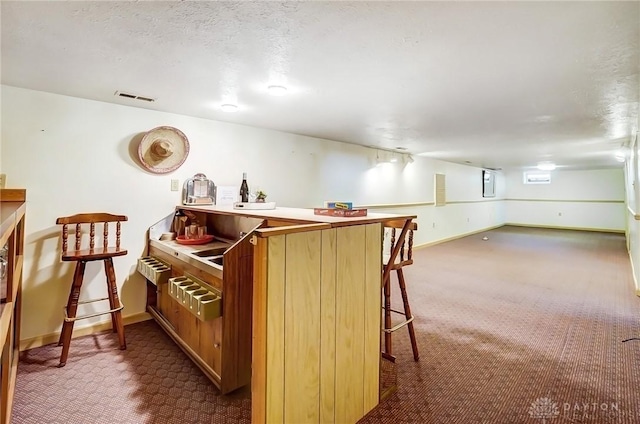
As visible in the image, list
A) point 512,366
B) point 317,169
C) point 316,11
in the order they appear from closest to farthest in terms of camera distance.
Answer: point 316,11 → point 512,366 → point 317,169

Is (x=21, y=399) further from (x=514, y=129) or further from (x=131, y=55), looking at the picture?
(x=514, y=129)

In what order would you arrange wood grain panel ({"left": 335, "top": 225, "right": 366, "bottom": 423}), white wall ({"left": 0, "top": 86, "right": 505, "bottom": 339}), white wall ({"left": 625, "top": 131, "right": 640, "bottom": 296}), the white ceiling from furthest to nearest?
white wall ({"left": 625, "top": 131, "right": 640, "bottom": 296}) < white wall ({"left": 0, "top": 86, "right": 505, "bottom": 339}) < wood grain panel ({"left": 335, "top": 225, "right": 366, "bottom": 423}) < the white ceiling

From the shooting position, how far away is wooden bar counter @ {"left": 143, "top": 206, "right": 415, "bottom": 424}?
1186mm

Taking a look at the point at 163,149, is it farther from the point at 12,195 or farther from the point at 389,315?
the point at 389,315

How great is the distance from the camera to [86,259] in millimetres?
2148

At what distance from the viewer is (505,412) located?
5.32 ft

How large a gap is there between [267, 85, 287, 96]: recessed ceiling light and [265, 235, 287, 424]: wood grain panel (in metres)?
1.42

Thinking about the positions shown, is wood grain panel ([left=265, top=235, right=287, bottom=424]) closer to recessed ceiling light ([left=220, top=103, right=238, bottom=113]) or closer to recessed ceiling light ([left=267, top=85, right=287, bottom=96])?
recessed ceiling light ([left=267, top=85, right=287, bottom=96])

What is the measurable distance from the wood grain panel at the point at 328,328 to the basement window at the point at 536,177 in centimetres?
1120

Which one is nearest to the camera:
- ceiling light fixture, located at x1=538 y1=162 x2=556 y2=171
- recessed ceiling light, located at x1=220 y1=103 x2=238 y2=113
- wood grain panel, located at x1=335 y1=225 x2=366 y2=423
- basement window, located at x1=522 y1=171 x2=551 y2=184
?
wood grain panel, located at x1=335 y1=225 x2=366 y2=423

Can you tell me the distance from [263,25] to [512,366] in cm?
250

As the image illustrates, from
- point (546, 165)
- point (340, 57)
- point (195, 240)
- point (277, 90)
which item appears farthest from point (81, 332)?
point (546, 165)

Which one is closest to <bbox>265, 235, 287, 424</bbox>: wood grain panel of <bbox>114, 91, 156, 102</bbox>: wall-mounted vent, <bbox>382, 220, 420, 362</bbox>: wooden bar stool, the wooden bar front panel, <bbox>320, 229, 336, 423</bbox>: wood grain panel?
the wooden bar front panel

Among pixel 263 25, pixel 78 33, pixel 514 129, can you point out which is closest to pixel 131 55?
pixel 78 33
